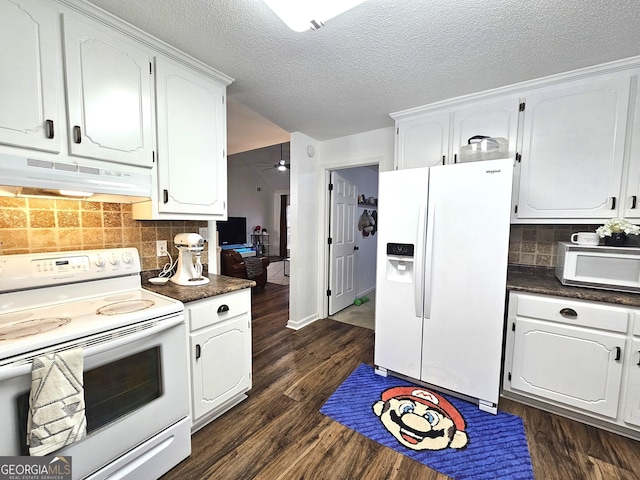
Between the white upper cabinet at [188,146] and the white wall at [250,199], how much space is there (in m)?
6.35

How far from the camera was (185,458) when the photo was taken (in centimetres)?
144

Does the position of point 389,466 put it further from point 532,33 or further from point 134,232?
point 532,33

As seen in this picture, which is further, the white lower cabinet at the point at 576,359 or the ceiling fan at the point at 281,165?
the ceiling fan at the point at 281,165

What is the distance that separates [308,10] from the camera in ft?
3.77

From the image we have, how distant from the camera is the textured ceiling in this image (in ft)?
4.27

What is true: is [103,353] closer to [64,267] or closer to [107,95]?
[64,267]

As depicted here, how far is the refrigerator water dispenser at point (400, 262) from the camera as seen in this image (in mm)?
2023

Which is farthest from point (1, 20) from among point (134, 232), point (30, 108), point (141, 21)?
point (134, 232)

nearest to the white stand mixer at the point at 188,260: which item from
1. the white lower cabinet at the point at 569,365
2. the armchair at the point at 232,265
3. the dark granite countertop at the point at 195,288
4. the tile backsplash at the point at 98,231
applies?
the dark granite countertop at the point at 195,288

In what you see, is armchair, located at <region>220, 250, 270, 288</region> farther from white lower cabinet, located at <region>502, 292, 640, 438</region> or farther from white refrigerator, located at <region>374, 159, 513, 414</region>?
white lower cabinet, located at <region>502, 292, 640, 438</region>

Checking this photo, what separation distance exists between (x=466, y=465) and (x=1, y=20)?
120 inches

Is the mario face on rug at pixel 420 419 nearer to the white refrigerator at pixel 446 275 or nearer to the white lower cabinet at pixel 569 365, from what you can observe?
the white refrigerator at pixel 446 275

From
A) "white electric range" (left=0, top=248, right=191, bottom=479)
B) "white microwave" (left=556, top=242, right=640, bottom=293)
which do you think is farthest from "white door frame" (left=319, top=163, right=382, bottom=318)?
"white microwave" (left=556, top=242, right=640, bottom=293)

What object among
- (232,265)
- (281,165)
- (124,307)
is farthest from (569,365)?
(281,165)
